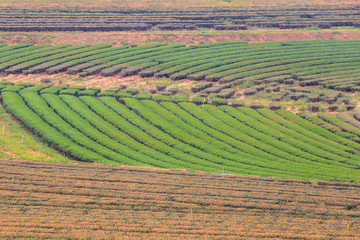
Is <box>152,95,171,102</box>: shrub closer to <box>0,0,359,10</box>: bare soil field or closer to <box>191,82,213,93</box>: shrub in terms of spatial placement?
<box>191,82,213,93</box>: shrub

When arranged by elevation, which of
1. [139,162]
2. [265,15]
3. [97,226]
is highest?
[265,15]

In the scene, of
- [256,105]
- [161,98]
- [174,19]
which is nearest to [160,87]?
[161,98]

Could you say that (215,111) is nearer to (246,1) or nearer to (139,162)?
(139,162)

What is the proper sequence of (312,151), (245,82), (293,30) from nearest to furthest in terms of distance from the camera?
(312,151), (245,82), (293,30)

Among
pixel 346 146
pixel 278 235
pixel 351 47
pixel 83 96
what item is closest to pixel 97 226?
pixel 278 235

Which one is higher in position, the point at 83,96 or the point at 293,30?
the point at 293,30

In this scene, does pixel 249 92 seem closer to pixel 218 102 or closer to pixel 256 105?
pixel 256 105

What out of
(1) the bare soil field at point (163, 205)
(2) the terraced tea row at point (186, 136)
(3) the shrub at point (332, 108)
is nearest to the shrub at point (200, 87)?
(2) the terraced tea row at point (186, 136)
